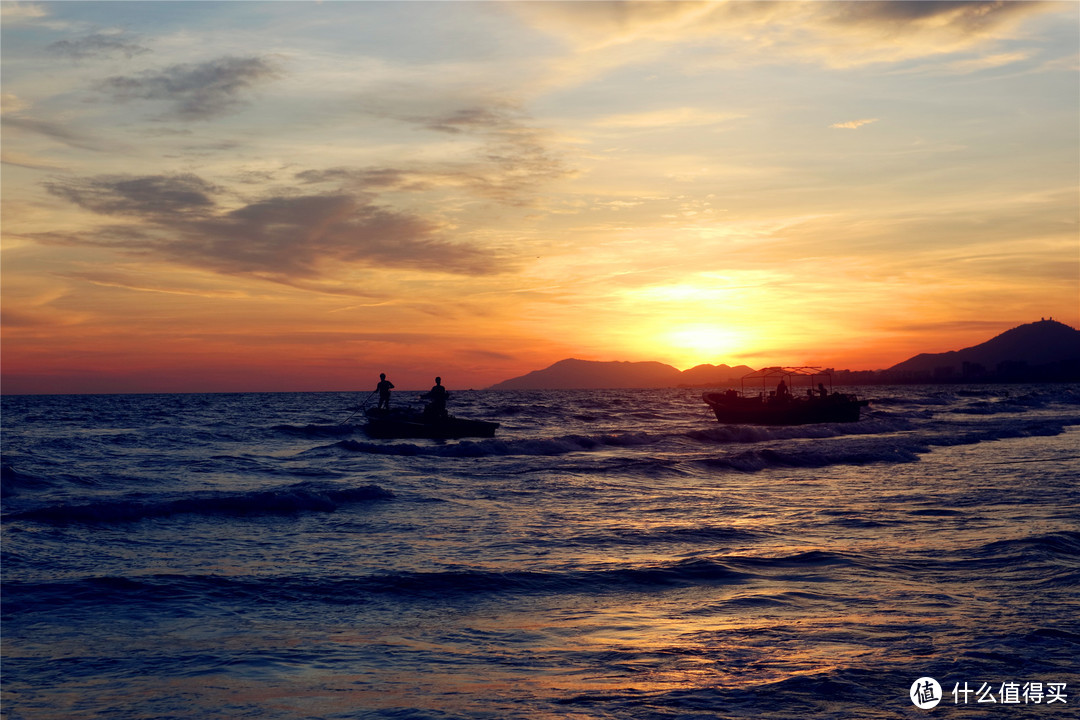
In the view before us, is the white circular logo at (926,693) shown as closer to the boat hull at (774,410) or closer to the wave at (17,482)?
the wave at (17,482)

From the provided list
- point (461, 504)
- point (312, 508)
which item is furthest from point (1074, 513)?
point (312, 508)

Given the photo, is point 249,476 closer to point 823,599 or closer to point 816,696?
point 823,599

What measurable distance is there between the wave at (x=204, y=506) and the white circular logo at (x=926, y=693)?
14.4 metres

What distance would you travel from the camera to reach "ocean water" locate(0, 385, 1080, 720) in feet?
24.1

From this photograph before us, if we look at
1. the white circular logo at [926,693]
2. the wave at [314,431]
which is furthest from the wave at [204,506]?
the wave at [314,431]

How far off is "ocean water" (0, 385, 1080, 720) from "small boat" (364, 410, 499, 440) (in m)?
14.3

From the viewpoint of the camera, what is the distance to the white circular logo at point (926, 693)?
22.7ft

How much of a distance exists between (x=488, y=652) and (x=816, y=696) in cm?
347

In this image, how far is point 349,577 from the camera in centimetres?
1207

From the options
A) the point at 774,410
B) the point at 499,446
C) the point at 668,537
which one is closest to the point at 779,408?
the point at 774,410

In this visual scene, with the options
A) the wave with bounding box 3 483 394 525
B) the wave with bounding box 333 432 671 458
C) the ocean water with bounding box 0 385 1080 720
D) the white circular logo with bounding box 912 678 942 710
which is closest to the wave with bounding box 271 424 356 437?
the wave with bounding box 333 432 671 458

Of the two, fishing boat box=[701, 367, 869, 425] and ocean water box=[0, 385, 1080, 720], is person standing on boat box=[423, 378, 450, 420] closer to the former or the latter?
A: ocean water box=[0, 385, 1080, 720]

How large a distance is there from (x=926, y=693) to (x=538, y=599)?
202 inches
